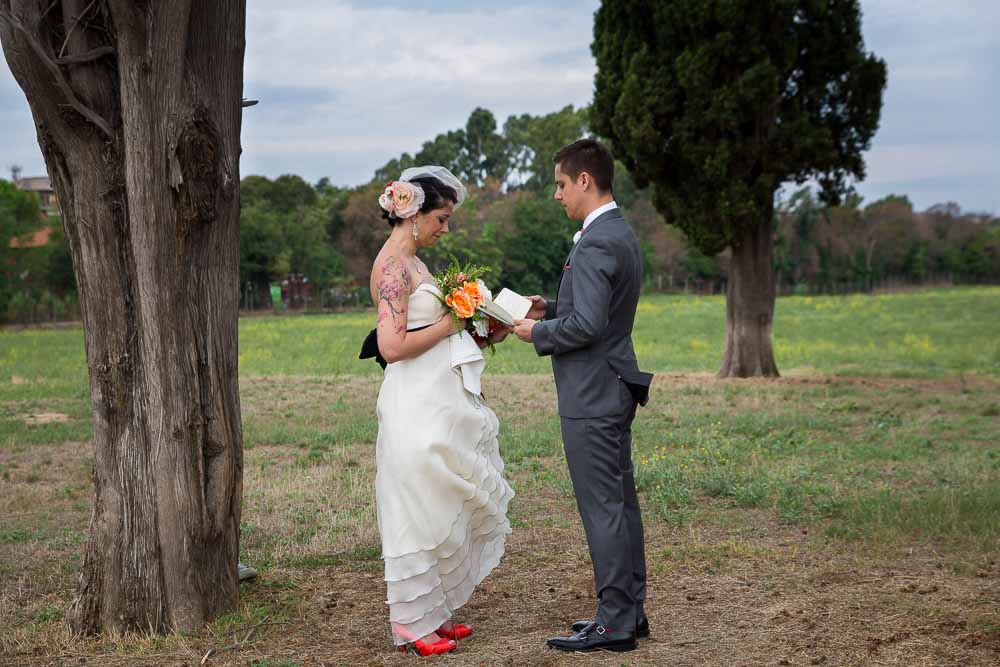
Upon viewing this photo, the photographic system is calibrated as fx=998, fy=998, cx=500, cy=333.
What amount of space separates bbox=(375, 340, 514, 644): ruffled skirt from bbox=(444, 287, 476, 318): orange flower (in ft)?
0.69

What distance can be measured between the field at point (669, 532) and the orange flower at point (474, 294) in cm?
174

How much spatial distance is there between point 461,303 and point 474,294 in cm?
10

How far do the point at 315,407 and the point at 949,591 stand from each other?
34.7ft

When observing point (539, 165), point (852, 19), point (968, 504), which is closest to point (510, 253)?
point (539, 165)

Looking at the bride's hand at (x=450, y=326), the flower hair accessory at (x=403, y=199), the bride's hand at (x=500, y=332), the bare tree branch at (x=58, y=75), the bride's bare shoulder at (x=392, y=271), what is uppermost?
the bare tree branch at (x=58, y=75)

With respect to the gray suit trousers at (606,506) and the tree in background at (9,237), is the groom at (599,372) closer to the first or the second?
the gray suit trousers at (606,506)

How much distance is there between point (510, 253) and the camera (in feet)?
209

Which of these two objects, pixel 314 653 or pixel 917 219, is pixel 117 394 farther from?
pixel 917 219

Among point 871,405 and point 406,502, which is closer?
point 406,502

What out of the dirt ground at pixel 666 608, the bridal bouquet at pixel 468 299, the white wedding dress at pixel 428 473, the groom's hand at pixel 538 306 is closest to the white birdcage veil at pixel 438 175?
the bridal bouquet at pixel 468 299

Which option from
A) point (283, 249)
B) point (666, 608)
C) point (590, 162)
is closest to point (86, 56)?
point (590, 162)

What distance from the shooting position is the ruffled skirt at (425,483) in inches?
192

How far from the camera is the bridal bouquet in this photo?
496 cm

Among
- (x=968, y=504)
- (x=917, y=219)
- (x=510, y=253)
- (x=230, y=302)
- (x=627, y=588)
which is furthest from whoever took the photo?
(x=917, y=219)
